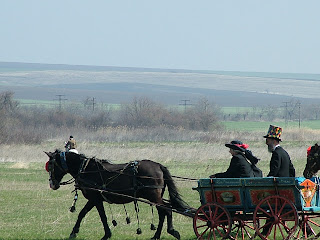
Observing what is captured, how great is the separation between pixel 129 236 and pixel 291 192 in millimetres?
3708

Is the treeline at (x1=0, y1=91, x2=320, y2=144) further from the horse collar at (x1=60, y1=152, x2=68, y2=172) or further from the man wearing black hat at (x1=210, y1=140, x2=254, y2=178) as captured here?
the man wearing black hat at (x1=210, y1=140, x2=254, y2=178)

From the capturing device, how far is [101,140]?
61.3 meters

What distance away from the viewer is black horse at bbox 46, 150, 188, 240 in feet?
47.9

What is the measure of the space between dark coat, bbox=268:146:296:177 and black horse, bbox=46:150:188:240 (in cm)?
231

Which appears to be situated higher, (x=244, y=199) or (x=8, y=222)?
(x=244, y=199)

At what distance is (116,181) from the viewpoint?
14727 mm

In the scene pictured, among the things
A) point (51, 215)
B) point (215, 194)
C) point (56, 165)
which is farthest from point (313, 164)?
point (51, 215)

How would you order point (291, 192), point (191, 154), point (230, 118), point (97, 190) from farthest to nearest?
point (230, 118) < point (191, 154) < point (97, 190) < point (291, 192)

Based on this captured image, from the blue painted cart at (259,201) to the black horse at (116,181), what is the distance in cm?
163

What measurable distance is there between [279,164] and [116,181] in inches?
133

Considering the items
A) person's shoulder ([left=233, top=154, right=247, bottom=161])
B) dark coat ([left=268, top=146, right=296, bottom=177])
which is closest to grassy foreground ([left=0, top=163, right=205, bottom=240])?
person's shoulder ([left=233, top=154, right=247, bottom=161])

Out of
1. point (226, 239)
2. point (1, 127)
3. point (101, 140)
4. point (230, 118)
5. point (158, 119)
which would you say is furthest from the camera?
point (230, 118)

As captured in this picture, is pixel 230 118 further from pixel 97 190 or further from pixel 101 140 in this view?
pixel 97 190

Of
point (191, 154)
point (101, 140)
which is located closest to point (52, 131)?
point (101, 140)
